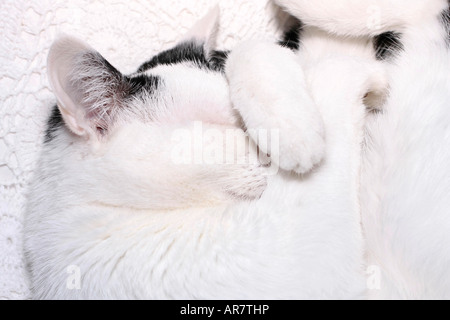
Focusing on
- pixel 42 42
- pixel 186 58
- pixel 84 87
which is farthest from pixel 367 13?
pixel 42 42

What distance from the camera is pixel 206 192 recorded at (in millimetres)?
1044

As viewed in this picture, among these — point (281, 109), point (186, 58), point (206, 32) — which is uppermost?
point (206, 32)

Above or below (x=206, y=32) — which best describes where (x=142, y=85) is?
below

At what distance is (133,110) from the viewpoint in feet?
3.49

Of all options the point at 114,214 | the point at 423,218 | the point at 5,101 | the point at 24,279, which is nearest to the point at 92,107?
the point at 114,214

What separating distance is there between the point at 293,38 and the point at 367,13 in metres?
0.28

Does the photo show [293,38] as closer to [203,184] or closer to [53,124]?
[203,184]

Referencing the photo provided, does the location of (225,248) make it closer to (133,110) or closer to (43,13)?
(133,110)

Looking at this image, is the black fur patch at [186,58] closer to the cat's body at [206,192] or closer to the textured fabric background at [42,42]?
the cat's body at [206,192]

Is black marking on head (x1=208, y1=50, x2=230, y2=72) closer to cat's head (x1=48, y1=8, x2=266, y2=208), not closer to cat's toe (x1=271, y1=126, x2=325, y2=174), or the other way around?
cat's head (x1=48, y1=8, x2=266, y2=208)

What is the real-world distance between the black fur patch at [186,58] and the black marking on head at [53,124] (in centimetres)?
25

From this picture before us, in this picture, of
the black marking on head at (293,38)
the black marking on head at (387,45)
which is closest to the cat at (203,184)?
the black marking on head at (387,45)
